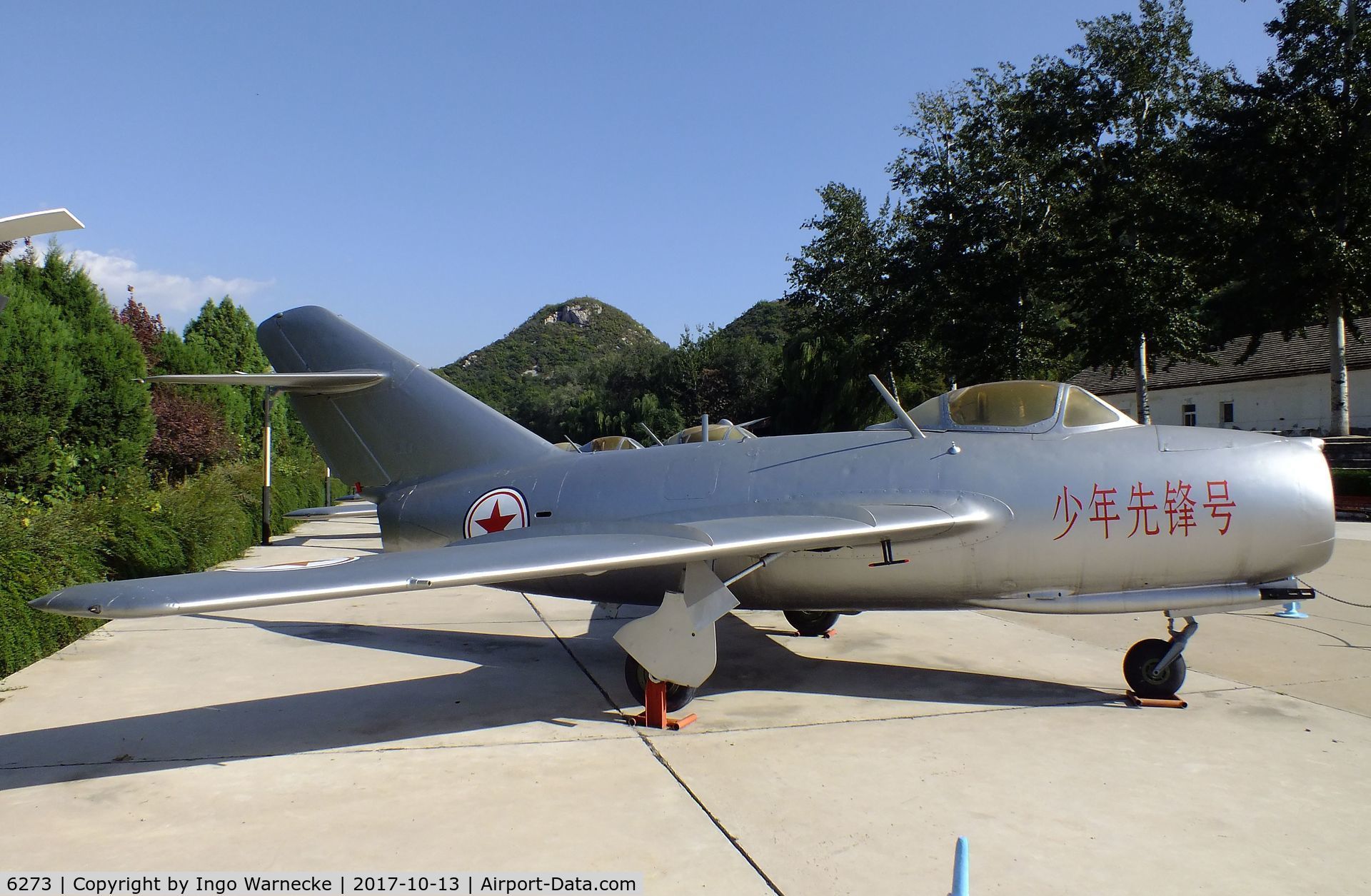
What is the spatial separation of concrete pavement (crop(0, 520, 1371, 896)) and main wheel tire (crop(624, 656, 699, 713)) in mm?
265

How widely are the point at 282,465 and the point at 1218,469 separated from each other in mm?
24945

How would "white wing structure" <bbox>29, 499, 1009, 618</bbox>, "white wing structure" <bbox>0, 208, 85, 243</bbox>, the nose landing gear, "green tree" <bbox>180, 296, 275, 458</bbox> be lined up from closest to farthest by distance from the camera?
"white wing structure" <bbox>29, 499, 1009, 618</bbox>
"white wing structure" <bbox>0, 208, 85, 243</bbox>
the nose landing gear
"green tree" <bbox>180, 296, 275, 458</bbox>

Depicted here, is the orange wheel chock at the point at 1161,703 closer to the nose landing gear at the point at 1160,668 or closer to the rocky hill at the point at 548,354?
the nose landing gear at the point at 1160,668

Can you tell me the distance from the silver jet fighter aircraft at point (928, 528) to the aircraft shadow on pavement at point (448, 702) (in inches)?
25.5

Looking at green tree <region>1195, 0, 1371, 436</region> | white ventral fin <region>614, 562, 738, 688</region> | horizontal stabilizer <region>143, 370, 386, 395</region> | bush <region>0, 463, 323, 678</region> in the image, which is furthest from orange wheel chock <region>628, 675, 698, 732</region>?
green tree <region>1195, 0, 1371, 436</region>

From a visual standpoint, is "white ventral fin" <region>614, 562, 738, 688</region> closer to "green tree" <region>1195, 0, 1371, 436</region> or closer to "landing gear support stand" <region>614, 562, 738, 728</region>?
"landing gear support stand" <region>614, 562, 738, 728</region>

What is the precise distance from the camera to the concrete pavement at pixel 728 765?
366cm

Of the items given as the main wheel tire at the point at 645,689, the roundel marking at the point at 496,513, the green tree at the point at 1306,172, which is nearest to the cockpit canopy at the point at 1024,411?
the main wheel tire at the point at 645,689

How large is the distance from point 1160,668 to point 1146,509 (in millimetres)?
1172

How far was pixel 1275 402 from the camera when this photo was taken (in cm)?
3678

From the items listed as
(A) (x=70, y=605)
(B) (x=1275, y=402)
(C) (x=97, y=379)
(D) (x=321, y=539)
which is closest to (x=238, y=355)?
(D) (x=321, y=539)

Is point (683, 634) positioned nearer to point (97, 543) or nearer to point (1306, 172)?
point (97, 543)

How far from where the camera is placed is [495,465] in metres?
7.46

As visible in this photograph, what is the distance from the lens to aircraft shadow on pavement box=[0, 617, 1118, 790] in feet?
16.4
